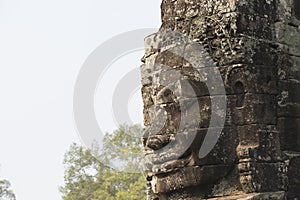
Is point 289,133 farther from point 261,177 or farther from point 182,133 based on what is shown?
Result: point 182,133

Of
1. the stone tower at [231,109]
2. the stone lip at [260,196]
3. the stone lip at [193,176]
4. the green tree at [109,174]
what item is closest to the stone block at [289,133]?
the stone tower at [231,109]

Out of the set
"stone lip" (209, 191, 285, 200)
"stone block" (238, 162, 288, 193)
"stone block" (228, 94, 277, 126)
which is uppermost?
"stone block" (228, 94, 277, 126)

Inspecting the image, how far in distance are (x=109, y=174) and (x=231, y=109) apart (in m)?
23.7

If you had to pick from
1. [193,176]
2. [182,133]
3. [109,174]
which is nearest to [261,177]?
[193,176]

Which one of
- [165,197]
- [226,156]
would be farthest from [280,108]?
[165,197]

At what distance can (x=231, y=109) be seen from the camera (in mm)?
6727

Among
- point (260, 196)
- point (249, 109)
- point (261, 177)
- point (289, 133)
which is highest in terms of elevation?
point (249, 109)

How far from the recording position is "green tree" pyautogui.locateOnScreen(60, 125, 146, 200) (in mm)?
27516

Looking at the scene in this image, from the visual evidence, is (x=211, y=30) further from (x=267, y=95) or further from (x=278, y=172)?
(x=278, y=172)

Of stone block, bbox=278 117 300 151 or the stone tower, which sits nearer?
the stone tower

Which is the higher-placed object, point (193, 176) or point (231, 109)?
point (231, 109)

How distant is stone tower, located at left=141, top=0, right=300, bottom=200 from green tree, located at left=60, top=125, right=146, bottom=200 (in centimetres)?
1671

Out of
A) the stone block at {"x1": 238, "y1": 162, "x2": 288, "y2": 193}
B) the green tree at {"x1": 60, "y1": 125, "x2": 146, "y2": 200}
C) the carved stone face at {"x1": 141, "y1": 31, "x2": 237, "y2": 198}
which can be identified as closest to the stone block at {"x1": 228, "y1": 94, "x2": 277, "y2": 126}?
the carved stone face at {"x1": 141, "y1": 31, "x2": 237, "y2": 198}

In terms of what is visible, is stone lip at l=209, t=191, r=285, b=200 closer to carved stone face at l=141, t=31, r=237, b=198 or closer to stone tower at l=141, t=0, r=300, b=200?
stone tower at l=141, t=0, r=300, b=200
